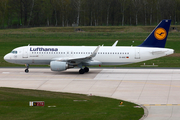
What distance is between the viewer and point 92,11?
15012cm

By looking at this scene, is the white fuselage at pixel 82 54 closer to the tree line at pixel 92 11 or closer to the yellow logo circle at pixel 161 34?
the yellow logo circle at pixel 161 34

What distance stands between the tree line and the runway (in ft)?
333

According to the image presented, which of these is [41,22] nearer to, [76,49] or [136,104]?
[76,49]

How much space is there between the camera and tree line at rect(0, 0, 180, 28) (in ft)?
473

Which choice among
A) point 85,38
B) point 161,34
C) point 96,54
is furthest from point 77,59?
point 85,38

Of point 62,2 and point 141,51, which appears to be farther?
point 62,2

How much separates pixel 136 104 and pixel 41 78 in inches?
650

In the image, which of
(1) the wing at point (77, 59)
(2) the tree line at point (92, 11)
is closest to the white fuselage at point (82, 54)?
(1) the wing at point (77, 59)

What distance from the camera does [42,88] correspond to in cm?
3138

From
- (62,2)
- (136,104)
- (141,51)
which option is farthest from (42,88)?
(62,2)

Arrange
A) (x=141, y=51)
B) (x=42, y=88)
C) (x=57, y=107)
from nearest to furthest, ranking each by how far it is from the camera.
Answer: (x=57, y=107)
(x=42, y=88)
(x=141, y=51)

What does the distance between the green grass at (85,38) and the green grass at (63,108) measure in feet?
81.1

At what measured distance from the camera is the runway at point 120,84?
79.7 feet

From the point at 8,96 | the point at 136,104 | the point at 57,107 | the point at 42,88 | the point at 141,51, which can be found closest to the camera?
the point at 57,107
